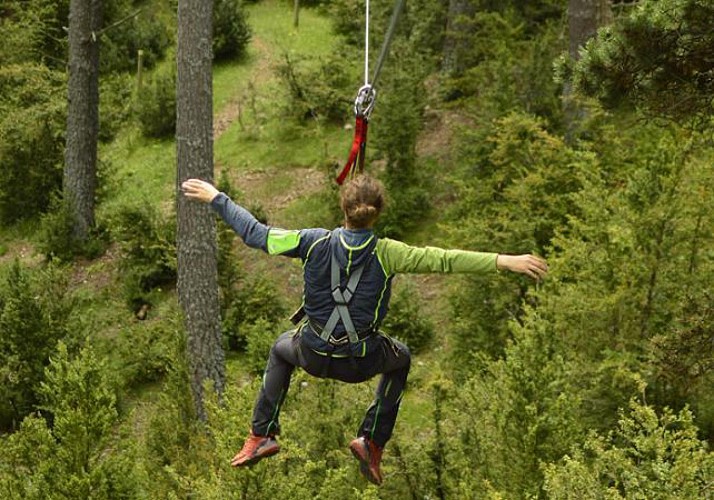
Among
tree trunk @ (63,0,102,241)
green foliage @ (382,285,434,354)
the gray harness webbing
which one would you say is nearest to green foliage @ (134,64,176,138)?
tree trunk @ (63,0,102,241)

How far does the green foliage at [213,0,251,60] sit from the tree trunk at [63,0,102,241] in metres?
8.84

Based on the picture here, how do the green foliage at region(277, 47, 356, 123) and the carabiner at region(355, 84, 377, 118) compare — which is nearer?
the carabiner at region(355, 84, 377, 118)

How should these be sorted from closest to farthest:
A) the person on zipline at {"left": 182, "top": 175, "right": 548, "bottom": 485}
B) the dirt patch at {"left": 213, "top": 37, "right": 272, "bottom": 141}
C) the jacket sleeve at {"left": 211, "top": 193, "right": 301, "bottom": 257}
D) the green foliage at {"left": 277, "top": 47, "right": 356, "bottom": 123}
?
1. the person on zipline at {"left": 182, "top": 175, "right": 548, "bottom": 485}
2. the jacket sleeve at {"left": 211, "top": 193, "right": 301, "bottom": 257}
3. the green foliage at {"left": 277, "top": 47, "right": 356, "bottom": 123}
4. the dirt patch at {"left": 213, "top": 37, "right": 272, "bottom": 141}

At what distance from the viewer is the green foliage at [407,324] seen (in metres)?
13.4

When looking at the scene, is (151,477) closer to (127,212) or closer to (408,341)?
(408,341)

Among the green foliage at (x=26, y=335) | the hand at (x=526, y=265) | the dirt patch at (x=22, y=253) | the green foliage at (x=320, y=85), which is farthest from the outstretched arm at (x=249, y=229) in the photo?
the green foliage at (x=320, y=85)

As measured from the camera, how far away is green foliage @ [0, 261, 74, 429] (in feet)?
38.7

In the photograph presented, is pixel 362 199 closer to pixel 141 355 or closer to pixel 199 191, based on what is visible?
pixel 199 191

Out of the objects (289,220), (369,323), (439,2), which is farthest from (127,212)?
(369,323)

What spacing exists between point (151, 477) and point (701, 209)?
21.2ft

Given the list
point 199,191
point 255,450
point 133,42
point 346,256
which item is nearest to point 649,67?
point 346,256

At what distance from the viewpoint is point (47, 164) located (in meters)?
18.5

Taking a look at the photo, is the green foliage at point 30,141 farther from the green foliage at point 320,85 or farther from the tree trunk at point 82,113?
the green foliage at point 320,85

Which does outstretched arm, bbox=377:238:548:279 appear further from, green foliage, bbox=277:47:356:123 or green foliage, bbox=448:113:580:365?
green foliage, bbox=277:47:356:123
